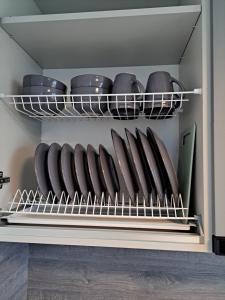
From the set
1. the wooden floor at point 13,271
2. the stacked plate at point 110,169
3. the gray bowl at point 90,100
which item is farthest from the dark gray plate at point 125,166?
the wooden floor at point 13,271

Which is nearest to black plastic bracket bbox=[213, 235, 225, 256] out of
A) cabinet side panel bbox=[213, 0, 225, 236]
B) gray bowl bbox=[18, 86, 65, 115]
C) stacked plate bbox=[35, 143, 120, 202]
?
cabinet side panel bbox=[213, 0, 225, 236]

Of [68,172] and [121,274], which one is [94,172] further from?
[121,274]

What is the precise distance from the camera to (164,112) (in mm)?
804

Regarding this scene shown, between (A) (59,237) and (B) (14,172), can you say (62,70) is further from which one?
(A) (59,237)

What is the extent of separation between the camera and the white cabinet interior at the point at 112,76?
63 cm

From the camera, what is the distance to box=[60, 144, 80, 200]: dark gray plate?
80 cm

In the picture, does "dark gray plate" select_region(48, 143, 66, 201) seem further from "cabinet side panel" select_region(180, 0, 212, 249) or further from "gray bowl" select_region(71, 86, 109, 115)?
"cabinet side panel" select_region(180, 0, 212, 249)

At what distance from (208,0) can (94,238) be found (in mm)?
671

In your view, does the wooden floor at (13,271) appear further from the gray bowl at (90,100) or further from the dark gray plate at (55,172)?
the gray bowl at (90,100)

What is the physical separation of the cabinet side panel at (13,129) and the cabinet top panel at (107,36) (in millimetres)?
48

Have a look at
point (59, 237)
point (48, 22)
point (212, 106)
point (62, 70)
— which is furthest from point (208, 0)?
point (59, 237)

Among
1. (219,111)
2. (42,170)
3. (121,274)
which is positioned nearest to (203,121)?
(219,111)

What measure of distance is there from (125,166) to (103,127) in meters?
0.29

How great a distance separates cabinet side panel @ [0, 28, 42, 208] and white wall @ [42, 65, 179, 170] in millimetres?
114
